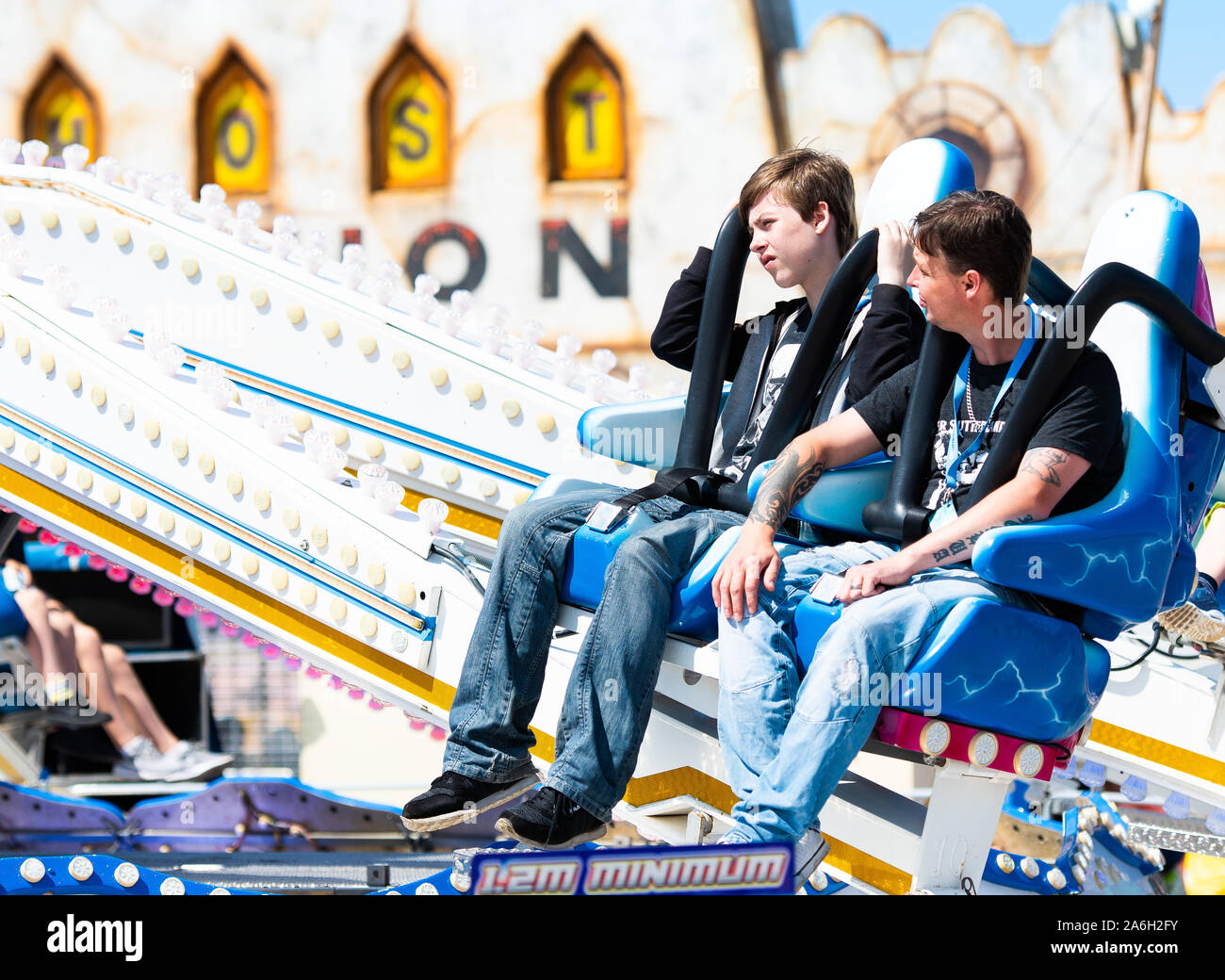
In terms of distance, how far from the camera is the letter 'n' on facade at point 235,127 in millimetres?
6496

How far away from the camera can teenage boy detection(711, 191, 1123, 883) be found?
1800mm

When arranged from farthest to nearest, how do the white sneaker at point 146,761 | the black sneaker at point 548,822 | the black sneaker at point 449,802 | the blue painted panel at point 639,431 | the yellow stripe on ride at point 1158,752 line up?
the white sneaker at point 146,761
the yellow stripe on ride at point 1158,752
the blue painted panel at point 639,431
the black sneaker at point 449,802
the black sneaker at point 548,822

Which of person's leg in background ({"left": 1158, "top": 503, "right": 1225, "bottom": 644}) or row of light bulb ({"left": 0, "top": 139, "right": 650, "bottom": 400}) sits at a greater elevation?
row of light bulb ({"left": 0, "top": 139, "right": 650, "bottom": 400})

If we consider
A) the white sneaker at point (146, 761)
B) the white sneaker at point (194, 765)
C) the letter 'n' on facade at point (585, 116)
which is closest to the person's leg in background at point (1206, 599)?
the white sneaker at point (194, 765)

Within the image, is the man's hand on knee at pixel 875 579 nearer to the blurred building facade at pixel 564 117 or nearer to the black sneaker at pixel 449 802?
the black sneaker at pixel 449 802

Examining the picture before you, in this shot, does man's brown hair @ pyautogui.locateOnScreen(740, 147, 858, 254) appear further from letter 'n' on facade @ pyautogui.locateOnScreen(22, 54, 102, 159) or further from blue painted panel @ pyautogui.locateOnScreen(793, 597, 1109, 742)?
letter 'n' on facade @ pyautogui.locateOnScreen(22, 54, 102, 159)

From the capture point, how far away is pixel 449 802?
205cm

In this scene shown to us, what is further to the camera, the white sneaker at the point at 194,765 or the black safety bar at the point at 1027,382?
the white sneaker at the point at 194,765

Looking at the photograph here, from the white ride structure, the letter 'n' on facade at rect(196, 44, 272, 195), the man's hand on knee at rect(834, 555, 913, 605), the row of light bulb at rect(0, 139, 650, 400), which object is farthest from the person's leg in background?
the letter 'n' on facade at rect(196, 44, 272, 195)

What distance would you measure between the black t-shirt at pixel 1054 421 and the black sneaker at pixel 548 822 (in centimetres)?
74

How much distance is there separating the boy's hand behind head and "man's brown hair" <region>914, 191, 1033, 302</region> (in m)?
0.24

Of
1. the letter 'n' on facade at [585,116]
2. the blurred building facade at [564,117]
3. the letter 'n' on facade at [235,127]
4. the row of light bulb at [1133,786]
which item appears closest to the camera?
the row of light bulb at [1133,786]

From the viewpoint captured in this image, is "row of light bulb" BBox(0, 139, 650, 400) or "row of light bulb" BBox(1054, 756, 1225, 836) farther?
"row of light bulb" BBox(0, 139, 650, 400)
